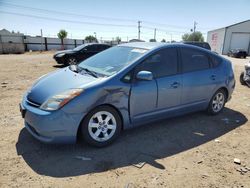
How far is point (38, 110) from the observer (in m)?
3.00

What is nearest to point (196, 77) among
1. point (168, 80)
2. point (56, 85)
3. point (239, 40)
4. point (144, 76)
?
point (168, 80)

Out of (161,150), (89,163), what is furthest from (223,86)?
(89,163)

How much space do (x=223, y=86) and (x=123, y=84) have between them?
2.72 metres

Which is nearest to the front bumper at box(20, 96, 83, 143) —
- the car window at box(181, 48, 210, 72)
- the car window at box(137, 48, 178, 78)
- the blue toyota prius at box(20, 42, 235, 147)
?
the blue toyota prius at box(20, 42, 235, 147)

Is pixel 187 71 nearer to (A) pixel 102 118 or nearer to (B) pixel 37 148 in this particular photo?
(A) pixel 102 118

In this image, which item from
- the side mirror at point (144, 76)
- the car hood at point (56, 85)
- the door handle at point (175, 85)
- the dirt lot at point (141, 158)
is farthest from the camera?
the door handle at point (175, 85)

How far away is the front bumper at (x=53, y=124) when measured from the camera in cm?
290

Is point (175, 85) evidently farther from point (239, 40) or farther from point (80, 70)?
point (239, 40)

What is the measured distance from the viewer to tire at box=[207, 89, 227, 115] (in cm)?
479

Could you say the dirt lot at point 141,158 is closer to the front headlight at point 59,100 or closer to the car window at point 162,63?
the front headlight at point 59,100

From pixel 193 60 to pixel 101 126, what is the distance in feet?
7.82

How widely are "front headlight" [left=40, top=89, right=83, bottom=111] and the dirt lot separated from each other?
0.74m

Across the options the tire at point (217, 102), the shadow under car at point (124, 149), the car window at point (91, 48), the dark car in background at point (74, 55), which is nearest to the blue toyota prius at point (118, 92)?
the tire at point (217, 102)

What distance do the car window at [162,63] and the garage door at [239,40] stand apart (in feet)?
123
